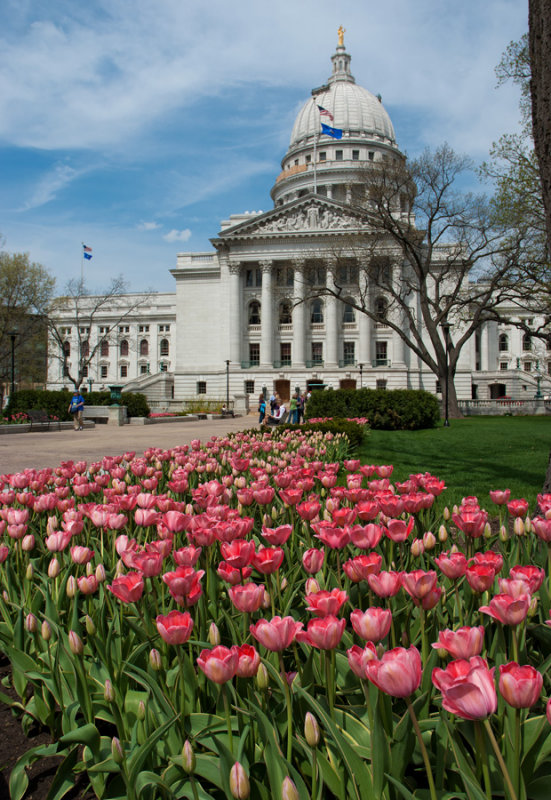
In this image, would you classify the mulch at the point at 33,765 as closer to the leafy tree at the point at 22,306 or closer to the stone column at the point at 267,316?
the leafy tree at the point at 22,306

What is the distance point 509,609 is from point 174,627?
0.89 m

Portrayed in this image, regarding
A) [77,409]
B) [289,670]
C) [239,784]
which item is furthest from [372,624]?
[77,409]

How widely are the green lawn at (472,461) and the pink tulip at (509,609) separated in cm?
377

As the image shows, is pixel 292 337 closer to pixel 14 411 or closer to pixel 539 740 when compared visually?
pixel 14 411

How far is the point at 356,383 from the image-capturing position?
5466 cm

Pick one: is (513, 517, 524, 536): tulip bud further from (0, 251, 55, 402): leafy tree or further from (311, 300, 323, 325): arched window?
(311, 300, 323, 325): arched window

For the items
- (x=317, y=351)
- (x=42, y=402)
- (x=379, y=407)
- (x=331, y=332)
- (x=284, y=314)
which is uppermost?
(x=284, y=314)

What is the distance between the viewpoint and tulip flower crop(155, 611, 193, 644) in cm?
149

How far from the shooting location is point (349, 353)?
→ 58562mm

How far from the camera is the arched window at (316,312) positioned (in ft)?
195

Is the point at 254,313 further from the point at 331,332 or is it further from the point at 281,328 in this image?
the point at 331,332

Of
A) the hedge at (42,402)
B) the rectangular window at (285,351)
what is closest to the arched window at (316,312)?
the rectangular window at (285,351)

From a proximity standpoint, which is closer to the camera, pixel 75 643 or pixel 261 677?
pixel 261 677

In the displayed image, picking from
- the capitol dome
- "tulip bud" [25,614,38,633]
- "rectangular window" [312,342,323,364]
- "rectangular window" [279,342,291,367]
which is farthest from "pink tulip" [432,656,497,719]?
the capitol dome
